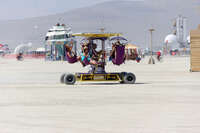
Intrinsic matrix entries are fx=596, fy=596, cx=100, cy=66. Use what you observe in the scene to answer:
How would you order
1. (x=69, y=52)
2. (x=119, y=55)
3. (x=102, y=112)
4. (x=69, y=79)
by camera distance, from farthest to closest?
(x=69, y=52)
(x=119, y=55)
(x=69, y=79)
(x=102, y=112)

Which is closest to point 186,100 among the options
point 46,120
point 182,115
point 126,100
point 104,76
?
point 126,100

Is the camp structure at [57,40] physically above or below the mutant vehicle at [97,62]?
above

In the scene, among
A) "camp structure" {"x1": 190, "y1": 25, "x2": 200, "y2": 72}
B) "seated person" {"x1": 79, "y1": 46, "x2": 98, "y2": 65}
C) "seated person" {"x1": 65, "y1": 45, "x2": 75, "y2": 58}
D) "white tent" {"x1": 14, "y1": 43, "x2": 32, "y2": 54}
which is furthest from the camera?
"white tent" {"x1": 14, "y1": 43, "x2": 32, "y2": 54}

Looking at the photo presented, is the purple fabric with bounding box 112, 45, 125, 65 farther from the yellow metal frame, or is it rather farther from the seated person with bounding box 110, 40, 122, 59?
the yellow metal frame

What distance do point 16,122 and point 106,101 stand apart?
477cm

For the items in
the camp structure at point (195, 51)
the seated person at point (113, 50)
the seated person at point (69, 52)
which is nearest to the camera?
the seated person at point (113, 50)

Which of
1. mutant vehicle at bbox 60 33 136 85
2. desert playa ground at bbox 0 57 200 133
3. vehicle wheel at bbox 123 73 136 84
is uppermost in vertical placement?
mutant vehicle at bbox 60 33 136 85

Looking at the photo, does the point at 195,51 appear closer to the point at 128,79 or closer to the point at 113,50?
the point at 113,50

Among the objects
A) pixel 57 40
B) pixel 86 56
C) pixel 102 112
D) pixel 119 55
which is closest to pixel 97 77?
pixel 86 56

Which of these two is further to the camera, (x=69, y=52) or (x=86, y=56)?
(x=69, y=52)

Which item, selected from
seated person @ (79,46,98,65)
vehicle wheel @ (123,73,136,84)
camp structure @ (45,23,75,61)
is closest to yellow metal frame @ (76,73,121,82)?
vehicle wheel @ (123,73,136,84)

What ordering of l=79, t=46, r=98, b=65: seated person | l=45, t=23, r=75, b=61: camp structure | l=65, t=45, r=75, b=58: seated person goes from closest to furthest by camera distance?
1. l=79, t=46, r=98, b=65: seated person
2. l=65, t=45, r=75, b=58: seated person
3. l=45, t=23, r=75, b=61: camp structure

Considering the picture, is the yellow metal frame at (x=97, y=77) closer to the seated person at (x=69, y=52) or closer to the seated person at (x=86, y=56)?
the seated person at (x=86, y=56)

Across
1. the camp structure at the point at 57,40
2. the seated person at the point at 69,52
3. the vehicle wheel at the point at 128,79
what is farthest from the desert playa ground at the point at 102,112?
the camp structure at the point at 57,40
